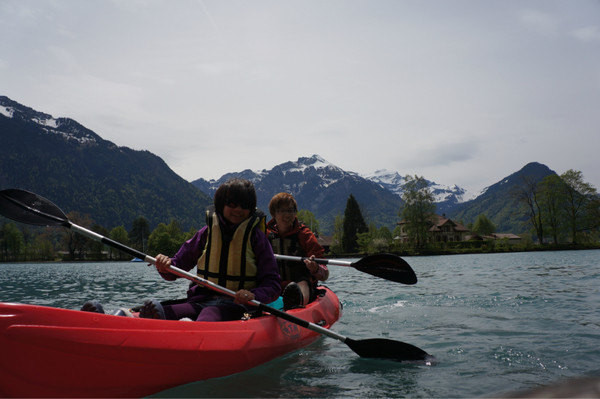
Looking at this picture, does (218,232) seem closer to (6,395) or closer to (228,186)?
(228,186)

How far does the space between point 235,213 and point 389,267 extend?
3300 millimetres

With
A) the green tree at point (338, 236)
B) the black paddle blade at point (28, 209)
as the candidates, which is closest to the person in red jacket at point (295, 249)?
the black paddle blade at point (28, 209)

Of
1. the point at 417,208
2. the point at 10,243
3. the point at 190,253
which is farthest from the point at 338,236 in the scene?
the point at 190,253

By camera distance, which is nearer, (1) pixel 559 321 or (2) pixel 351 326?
(1) pixel 559 321

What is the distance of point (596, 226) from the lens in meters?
51.8

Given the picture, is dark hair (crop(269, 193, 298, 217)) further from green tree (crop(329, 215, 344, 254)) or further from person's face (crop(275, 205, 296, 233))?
green tree (crop(329, 215, 344, 254))

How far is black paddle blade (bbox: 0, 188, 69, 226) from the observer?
15.1 feet

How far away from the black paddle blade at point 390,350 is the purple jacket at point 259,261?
1.22 meters

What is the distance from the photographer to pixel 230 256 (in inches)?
173

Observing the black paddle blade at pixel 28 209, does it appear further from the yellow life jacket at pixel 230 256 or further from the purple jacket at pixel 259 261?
the yellow life jacket at pixel 230 256

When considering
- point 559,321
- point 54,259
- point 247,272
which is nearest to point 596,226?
point 559,321

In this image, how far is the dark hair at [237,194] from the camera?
4.24 meters

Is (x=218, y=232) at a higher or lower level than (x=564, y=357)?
higher

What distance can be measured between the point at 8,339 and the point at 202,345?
56.5 inches
